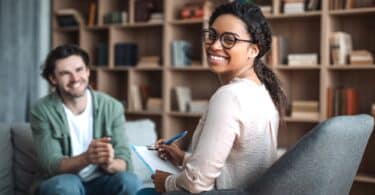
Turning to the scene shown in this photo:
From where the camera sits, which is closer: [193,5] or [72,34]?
[193,5]

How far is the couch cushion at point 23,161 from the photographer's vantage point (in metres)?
2.85

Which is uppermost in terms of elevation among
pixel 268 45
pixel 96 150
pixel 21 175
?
pixel 268 45

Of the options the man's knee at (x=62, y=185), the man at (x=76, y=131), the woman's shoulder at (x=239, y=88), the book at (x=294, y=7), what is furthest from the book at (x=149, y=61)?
the woman's shoulder at (x=239, y=88)

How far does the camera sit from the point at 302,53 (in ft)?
13.3

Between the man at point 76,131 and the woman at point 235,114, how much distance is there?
93cm

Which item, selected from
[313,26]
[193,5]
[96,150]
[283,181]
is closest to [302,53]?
[313,26]

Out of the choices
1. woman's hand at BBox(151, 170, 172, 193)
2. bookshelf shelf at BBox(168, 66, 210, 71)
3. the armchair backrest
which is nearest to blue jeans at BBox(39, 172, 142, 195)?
woman's hand at BBox(151, 170, 172, 193)

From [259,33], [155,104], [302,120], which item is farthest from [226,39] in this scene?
[155,104]

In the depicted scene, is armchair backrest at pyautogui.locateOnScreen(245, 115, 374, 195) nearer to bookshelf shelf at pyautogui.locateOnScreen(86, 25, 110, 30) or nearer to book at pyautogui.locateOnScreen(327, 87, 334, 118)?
book at pyautogui.locateOnScreen(327, 87, 334, 118)

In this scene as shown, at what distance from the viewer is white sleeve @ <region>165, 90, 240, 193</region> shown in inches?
58.5

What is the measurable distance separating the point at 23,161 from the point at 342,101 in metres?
2.07

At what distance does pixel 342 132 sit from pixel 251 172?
11.3 inches

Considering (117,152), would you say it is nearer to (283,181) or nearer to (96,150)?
(96,150)

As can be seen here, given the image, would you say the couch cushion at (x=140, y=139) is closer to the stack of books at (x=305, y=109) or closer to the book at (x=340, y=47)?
the stack of books at (x=305, y=109)
